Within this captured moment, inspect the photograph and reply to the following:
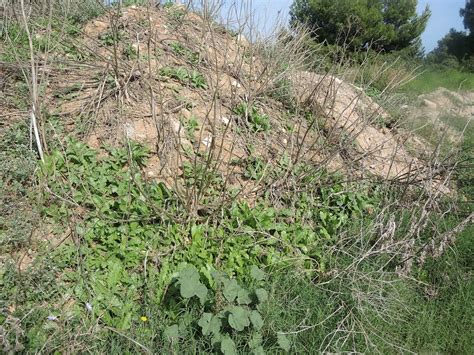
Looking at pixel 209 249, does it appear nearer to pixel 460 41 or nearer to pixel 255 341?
pixel 255 341

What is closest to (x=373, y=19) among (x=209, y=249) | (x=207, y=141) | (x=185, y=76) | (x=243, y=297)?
(x=185, y=76)

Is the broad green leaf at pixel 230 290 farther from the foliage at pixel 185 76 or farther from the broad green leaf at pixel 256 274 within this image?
the foliage at pixel 185 76

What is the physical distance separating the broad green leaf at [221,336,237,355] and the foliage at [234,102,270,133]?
90.2 inches

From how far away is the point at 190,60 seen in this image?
16.6ft

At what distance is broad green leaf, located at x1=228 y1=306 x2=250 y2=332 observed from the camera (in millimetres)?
2725

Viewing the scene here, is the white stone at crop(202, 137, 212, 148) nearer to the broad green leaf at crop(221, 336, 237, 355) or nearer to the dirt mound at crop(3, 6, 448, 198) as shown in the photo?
the dirt mound at crop(3, 6, 448, 198)

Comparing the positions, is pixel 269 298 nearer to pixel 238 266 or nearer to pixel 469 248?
pixel 238 266

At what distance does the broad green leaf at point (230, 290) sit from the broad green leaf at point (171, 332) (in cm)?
32

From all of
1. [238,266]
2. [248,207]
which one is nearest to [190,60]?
[248,207]

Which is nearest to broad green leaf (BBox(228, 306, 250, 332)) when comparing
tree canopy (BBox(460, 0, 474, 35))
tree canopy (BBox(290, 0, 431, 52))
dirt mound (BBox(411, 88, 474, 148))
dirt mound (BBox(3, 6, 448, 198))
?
dirt mound (BBox(3, 6, 448, 198))

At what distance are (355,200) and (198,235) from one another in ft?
4.69

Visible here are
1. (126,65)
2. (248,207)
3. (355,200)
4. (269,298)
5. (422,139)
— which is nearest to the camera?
(269,298)

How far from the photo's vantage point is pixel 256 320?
2.83 meters

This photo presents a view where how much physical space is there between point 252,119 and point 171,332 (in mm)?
2375
